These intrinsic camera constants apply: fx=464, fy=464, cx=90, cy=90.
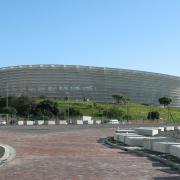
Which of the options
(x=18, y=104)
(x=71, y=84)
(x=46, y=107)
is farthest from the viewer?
(x=71, y=84)

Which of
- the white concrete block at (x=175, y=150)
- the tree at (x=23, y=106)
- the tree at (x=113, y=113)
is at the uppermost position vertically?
the tree at (x=23, y=106)

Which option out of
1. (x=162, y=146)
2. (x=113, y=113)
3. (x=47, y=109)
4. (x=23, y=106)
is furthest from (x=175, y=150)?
(x=23, y=106)

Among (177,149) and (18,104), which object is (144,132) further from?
(18,104)

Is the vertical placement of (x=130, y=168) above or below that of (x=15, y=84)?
below

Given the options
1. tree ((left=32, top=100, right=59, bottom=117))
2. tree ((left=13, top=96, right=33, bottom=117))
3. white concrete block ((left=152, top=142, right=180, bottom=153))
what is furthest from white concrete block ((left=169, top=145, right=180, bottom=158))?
tree ((left=13, top=96, right=33, bottom=117))

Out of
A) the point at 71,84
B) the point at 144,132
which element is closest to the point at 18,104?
the point at 71,84

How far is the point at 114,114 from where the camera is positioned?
143 meters

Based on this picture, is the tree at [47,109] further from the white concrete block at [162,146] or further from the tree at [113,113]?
the white concrete block at [162,146]

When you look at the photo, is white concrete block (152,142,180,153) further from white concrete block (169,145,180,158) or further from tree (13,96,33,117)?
tree (13,96,33,117)

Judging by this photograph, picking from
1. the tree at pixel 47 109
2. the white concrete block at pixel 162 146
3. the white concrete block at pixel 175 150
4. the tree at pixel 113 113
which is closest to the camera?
the white concrete block at pixel 175 150

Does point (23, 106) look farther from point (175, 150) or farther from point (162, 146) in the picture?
point (175, 150)

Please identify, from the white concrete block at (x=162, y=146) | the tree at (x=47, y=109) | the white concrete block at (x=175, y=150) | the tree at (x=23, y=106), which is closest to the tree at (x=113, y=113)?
the tree at (x=47, y=109)

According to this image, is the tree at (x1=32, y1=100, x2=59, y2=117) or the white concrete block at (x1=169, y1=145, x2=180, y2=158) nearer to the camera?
the white concrete block at (x1=169, y1=145, x2=180, y2=158)

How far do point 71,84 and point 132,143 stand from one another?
172358 mm
